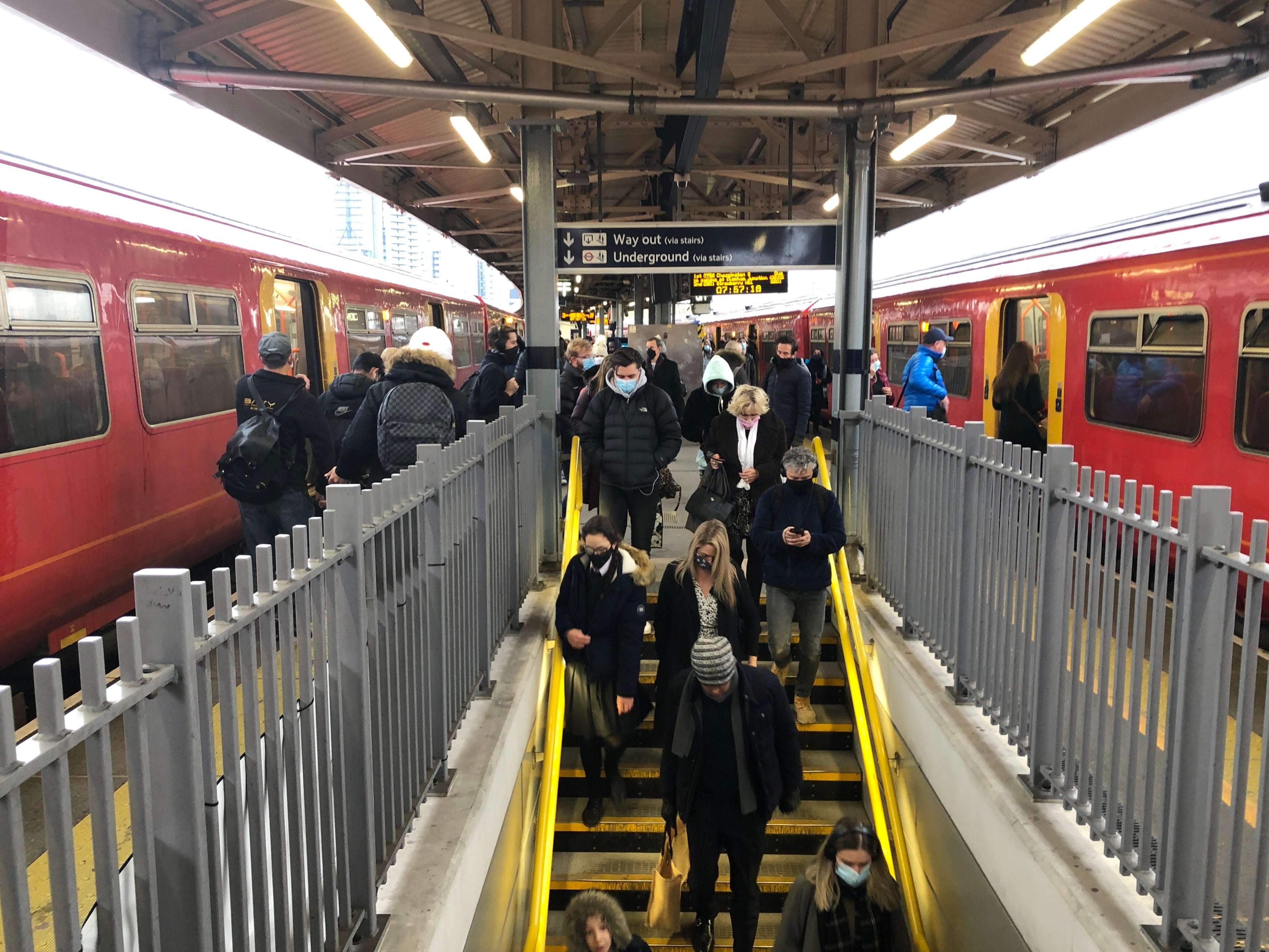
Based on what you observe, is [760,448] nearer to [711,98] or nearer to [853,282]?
[853,282]

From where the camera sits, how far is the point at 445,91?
7.04 metres

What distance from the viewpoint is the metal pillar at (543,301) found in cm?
748

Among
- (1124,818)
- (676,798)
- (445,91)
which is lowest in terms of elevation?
(676,798)

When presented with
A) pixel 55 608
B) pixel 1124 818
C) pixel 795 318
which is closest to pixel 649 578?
pixel 1124 818

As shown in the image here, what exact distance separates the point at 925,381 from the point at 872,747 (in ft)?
12.4

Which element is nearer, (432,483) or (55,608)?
(432,483)

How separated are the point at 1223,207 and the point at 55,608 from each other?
784cm

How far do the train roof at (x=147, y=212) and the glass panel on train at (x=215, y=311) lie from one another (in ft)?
1.34

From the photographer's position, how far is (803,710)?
6.08 meters

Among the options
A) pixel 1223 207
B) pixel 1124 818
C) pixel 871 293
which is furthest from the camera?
pixel 871 293

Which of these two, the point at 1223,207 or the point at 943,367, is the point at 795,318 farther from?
the point at 1223,207

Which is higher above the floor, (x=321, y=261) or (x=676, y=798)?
(x=321, y=261)

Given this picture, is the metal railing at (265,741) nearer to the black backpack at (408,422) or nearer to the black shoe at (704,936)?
the black backpack at (408,422)

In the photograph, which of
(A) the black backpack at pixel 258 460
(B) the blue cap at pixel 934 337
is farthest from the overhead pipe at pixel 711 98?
(A) the black backpack at pixel 258 460
